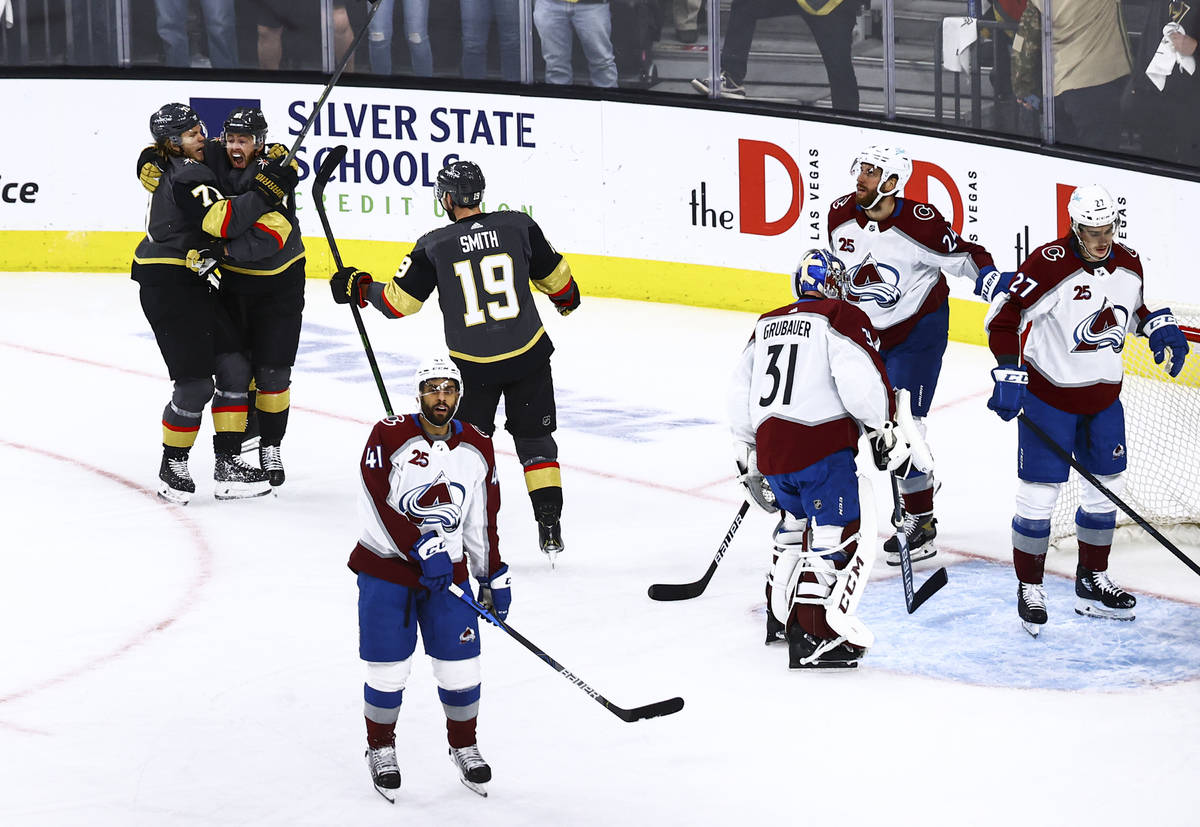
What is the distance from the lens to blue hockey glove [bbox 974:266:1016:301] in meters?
5.46

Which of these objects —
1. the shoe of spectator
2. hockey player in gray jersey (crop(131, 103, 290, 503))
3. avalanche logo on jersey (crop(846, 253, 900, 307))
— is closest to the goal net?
avalanche logo on jersey (crop(846, 253, 900, 307))

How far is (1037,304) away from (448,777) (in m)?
2.19

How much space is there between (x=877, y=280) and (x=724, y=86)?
3.88m

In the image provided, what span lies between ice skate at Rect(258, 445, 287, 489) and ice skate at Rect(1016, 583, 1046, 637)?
297 centimetres

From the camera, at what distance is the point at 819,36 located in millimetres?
9281

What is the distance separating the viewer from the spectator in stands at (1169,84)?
7895mm

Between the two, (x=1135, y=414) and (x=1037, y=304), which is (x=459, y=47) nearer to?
(x=1135, y=414)

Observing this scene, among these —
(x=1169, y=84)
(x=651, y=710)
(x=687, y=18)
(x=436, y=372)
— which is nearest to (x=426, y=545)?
(x=436, y=372)

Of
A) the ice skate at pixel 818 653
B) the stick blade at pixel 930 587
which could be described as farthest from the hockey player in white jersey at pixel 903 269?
the ice skate at pixel 818 653

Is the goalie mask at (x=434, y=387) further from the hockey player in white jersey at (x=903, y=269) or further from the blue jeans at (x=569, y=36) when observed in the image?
the blue jeans at (x=569, y=36)

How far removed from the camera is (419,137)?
10.2 metres

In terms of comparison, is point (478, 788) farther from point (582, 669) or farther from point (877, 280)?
point (877, 280)

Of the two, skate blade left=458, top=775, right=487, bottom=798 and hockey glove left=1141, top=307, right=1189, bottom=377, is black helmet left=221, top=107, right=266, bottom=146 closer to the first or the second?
skate blade left=458, top=775, right=487, bottom=798

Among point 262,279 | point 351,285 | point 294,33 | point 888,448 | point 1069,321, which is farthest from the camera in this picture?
point 294,33
